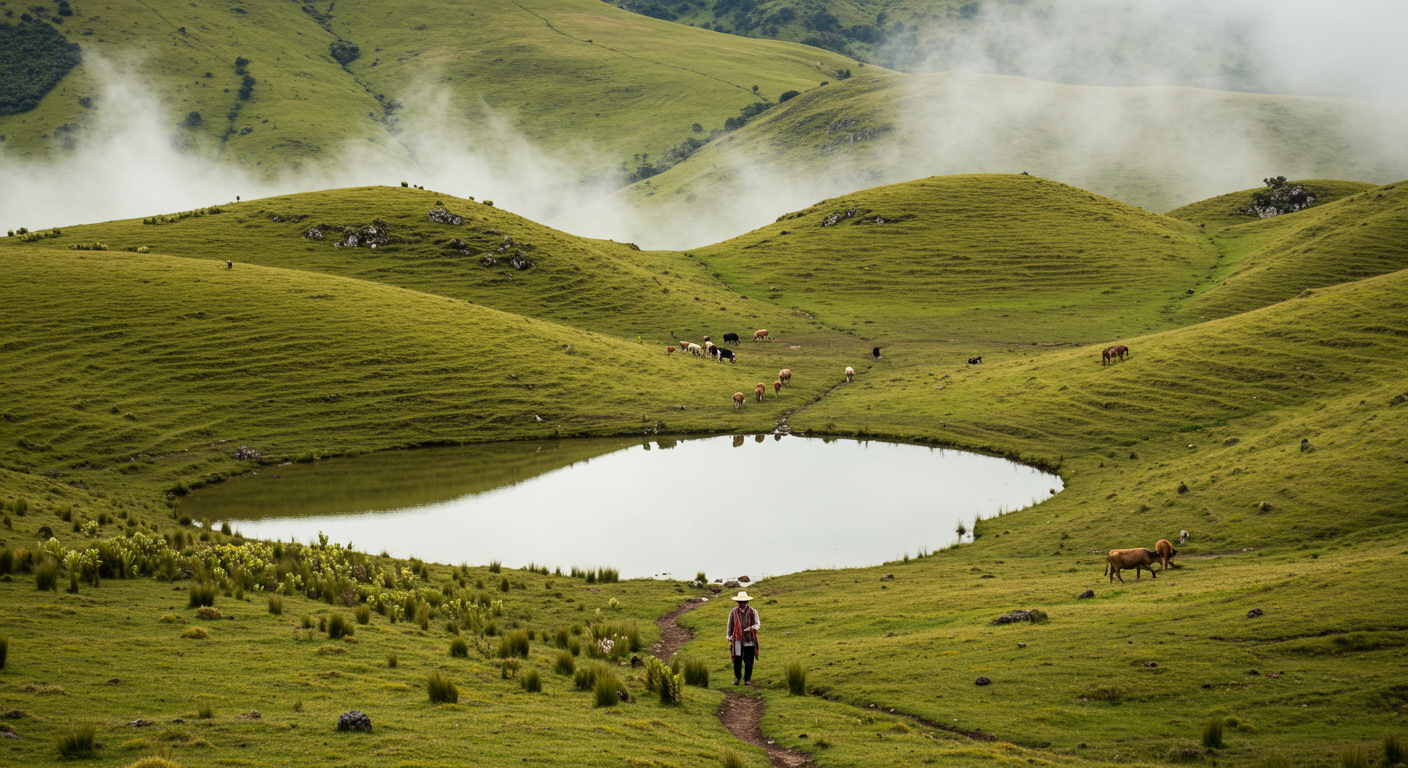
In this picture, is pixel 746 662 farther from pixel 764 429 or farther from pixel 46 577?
pixel 764 429

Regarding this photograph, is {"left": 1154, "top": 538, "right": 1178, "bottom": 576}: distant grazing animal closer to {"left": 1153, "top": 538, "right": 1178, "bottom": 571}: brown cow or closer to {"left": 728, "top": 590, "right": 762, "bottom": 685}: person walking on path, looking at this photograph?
{"left": 1153, "top": 538, "right": 1178, "bottom": 571}: brown cow

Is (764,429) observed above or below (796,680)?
above

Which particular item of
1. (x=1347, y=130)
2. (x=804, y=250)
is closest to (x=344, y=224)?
(x=804, y=250)

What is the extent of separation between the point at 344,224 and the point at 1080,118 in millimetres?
163113

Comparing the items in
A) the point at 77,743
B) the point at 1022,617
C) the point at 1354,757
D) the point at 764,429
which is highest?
the point at 764,429

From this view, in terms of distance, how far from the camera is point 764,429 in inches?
1922

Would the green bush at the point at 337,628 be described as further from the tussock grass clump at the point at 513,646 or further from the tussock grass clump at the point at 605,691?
the tussock grass clump at the point at 605,691

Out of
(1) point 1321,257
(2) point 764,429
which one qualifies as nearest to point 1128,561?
(2) point 764,429

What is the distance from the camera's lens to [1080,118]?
611 feet

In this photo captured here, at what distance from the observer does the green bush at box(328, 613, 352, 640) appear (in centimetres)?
1578

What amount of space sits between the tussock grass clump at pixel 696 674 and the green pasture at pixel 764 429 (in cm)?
98

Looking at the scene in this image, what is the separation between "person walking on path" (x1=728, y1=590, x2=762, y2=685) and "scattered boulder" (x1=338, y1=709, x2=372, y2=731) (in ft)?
24.2

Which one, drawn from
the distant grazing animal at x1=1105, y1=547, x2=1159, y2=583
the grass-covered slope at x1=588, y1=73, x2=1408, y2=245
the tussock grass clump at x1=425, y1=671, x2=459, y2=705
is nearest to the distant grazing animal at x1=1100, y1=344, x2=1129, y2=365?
the distant grazing animal at x1=1105, y1=547, x2=1159, y2=583

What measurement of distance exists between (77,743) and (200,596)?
8.50 metres
